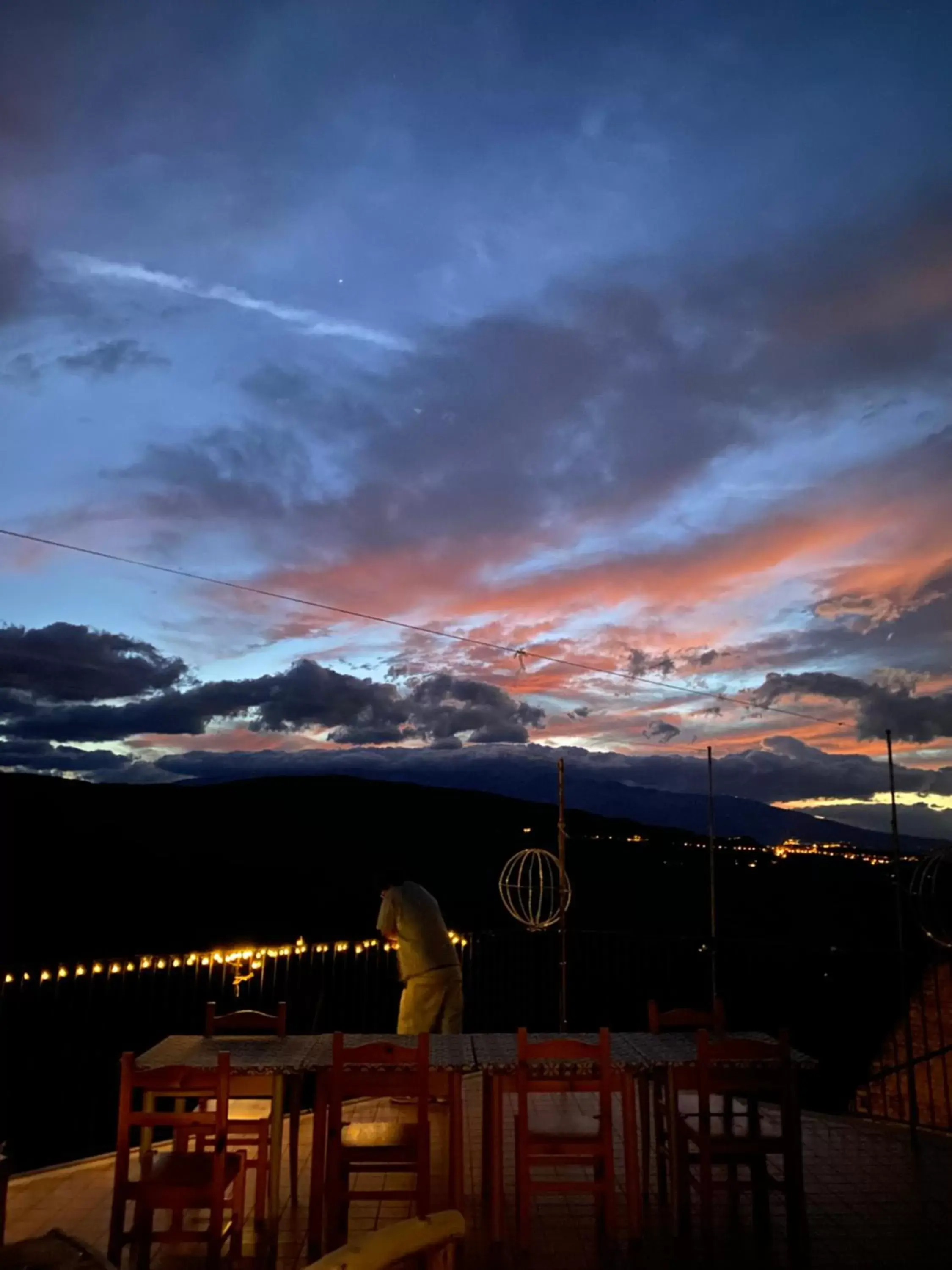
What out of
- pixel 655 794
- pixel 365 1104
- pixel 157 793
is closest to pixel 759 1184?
pixel 365 1104

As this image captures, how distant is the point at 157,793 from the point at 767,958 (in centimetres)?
1959

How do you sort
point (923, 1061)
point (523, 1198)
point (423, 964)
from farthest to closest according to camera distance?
1. point (923, 1061)
2. point (423, 964)
3. point (523, 1198)

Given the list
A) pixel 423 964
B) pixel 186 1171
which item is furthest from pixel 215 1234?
pixel 423 964

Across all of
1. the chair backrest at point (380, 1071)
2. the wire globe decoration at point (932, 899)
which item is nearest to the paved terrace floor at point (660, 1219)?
the chair backrest at point (380, 1071)

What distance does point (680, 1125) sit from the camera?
197 inches

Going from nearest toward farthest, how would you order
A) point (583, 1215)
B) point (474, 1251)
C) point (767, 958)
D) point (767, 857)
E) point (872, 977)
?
point (474, 1251)
point (583, 1215)
point (767, 857)
point (872, 977)
point (767, 958)

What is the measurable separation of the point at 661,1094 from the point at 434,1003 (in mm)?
1777

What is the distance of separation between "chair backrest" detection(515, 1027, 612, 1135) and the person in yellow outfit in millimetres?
2355

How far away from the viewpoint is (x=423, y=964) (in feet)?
23.4

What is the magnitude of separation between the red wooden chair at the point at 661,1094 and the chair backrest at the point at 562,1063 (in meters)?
0.68

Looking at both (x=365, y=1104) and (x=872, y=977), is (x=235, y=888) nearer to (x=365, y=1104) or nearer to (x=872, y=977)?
(x=872, y=977)

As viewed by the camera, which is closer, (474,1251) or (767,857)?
(474,1251)

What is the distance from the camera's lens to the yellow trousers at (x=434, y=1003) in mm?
7129

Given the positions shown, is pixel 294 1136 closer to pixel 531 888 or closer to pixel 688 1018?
pixel 688 1018
